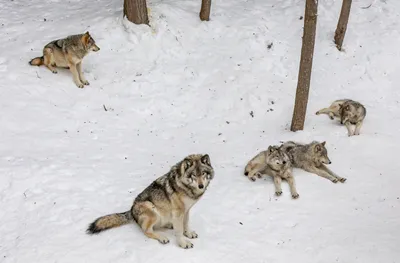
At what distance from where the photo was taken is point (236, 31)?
1711 centimetres

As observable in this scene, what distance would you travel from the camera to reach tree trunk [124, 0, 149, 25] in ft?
51.7

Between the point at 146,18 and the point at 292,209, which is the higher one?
the point at 146,18

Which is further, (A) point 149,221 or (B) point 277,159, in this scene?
(B) point 277,159

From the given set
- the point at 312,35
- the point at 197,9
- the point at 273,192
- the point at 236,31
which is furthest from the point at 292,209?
the point at 197,9

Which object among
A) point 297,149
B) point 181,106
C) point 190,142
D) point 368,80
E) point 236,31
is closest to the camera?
point 297,149

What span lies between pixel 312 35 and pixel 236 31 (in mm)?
5972

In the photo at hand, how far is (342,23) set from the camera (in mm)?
16156

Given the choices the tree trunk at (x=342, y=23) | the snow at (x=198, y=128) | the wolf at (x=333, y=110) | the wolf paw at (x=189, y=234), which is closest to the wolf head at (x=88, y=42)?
the snow at (x=198, y=128)

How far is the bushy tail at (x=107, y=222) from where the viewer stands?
8.16 m

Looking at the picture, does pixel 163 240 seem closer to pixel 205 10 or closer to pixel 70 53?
pixel 70 53

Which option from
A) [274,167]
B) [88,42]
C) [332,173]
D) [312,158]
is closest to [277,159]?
[274,167]

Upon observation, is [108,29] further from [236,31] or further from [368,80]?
[368,80]

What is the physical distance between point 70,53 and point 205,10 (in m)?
6.10

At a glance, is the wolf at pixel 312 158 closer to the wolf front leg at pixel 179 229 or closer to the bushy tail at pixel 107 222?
the wolf front leg at pixel 179 229
